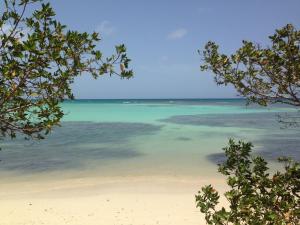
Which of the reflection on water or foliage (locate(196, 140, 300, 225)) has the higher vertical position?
foliage (locate(196, 140, 300, 225))

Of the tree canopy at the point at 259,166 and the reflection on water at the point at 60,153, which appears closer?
the tree canopy at the point at 259,166

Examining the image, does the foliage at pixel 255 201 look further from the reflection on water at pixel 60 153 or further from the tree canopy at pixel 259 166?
the reflection on water at pixel 60 153

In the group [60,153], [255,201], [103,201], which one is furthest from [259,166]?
[60,153]

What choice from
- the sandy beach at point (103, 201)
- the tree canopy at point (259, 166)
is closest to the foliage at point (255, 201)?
the tree canopy at point (259, 166)

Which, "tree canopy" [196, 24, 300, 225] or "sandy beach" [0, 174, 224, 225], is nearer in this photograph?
"tree canopy" [196, 24, 300, 225]

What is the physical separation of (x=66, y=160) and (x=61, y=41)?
53.6 ft

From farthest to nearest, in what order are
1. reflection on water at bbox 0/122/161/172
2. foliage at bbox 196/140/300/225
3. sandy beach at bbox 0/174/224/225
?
reflection on water at bbox 0/122/161/172
sandy beach at bbox 0/174/224/225
foliage at bbox 196/140/300/225

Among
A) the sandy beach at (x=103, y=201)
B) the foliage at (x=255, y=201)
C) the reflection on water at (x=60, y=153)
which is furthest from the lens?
the reflection on water at (x=60, y=153)

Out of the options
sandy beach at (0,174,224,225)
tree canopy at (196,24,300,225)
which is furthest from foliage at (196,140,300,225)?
sandy beach at (0,174,224,225)

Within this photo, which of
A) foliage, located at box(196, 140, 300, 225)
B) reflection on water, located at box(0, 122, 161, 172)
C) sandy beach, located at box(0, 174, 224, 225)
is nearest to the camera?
foliage, located at box(196, 140, 300, 225)

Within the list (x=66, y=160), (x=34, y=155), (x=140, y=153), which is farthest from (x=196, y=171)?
(x=34, y=155)

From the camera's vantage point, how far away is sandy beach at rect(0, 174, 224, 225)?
10.6 m

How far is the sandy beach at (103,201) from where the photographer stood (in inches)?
416

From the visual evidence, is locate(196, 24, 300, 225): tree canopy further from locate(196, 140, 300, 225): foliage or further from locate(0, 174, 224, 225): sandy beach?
locate(0, 174, 224, 225): sandy beach
